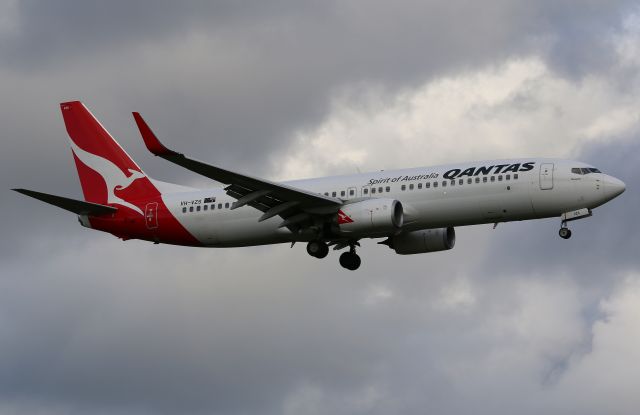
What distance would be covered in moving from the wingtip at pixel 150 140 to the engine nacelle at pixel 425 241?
16.7 m

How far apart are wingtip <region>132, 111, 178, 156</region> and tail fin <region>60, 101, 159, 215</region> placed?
13.3 meters

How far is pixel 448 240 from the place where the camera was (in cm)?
7238

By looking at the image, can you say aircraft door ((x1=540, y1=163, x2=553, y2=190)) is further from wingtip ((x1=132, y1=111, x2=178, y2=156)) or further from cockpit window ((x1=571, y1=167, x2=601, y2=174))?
wingtip ((x1=132, y1=111, x2=178, y2=156))

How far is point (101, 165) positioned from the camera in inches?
3031

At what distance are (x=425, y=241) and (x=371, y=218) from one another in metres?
7.33

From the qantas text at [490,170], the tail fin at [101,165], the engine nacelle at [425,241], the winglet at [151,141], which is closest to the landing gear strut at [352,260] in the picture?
the engine nacelle at [425,241]

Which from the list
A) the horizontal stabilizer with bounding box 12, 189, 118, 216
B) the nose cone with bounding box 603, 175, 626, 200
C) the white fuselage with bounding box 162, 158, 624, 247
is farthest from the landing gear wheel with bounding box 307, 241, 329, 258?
the nose cone with bounding box 603, 175, 626, 200

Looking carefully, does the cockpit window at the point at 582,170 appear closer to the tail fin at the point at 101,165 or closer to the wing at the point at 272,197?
the wing at the point at 272,197

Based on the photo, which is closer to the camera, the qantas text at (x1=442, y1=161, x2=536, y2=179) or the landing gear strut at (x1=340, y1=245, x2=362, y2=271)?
the qantas text at (x1=442, y1=161, x2=536, y2=179)

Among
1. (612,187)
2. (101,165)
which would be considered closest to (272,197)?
(101,165)

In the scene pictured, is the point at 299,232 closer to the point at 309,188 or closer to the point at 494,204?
the point at 309,188

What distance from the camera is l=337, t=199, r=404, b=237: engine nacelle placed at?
65.3 meters

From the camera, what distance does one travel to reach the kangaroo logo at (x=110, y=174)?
75.1 m

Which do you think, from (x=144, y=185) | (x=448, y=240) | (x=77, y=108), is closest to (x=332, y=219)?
(x=448, y=240)
